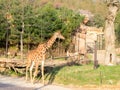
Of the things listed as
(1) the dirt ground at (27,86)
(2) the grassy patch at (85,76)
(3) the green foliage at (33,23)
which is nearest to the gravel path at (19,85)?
(1) the dirt ground at (27,86)

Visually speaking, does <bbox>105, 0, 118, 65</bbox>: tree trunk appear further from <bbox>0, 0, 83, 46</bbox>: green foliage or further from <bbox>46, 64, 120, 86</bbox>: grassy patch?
<bbox>0, 0, 83, 46</bbox>: green foliage

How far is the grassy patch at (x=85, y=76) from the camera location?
15.1 metres

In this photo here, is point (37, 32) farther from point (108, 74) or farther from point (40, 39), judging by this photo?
point (108, 74)

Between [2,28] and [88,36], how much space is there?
1018 cm

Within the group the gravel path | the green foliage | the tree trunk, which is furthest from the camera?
the green foliage

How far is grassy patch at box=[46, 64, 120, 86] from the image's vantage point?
49.5ft

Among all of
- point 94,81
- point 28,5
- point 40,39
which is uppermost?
point 28,5

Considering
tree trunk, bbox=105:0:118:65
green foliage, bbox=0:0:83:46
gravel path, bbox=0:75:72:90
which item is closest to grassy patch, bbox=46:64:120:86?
gravel path, bbox=0:75:72:90

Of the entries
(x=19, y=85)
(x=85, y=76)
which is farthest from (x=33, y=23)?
(x=19, y=85)

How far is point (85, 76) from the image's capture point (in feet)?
51.9

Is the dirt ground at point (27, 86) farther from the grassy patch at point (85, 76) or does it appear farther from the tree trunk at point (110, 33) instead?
the tree trunk at point (110, 33)

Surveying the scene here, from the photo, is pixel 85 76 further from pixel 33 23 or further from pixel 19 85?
pixel 33 23

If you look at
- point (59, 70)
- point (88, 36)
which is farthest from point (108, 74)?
point (88, 36)

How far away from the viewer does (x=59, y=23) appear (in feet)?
82.4
